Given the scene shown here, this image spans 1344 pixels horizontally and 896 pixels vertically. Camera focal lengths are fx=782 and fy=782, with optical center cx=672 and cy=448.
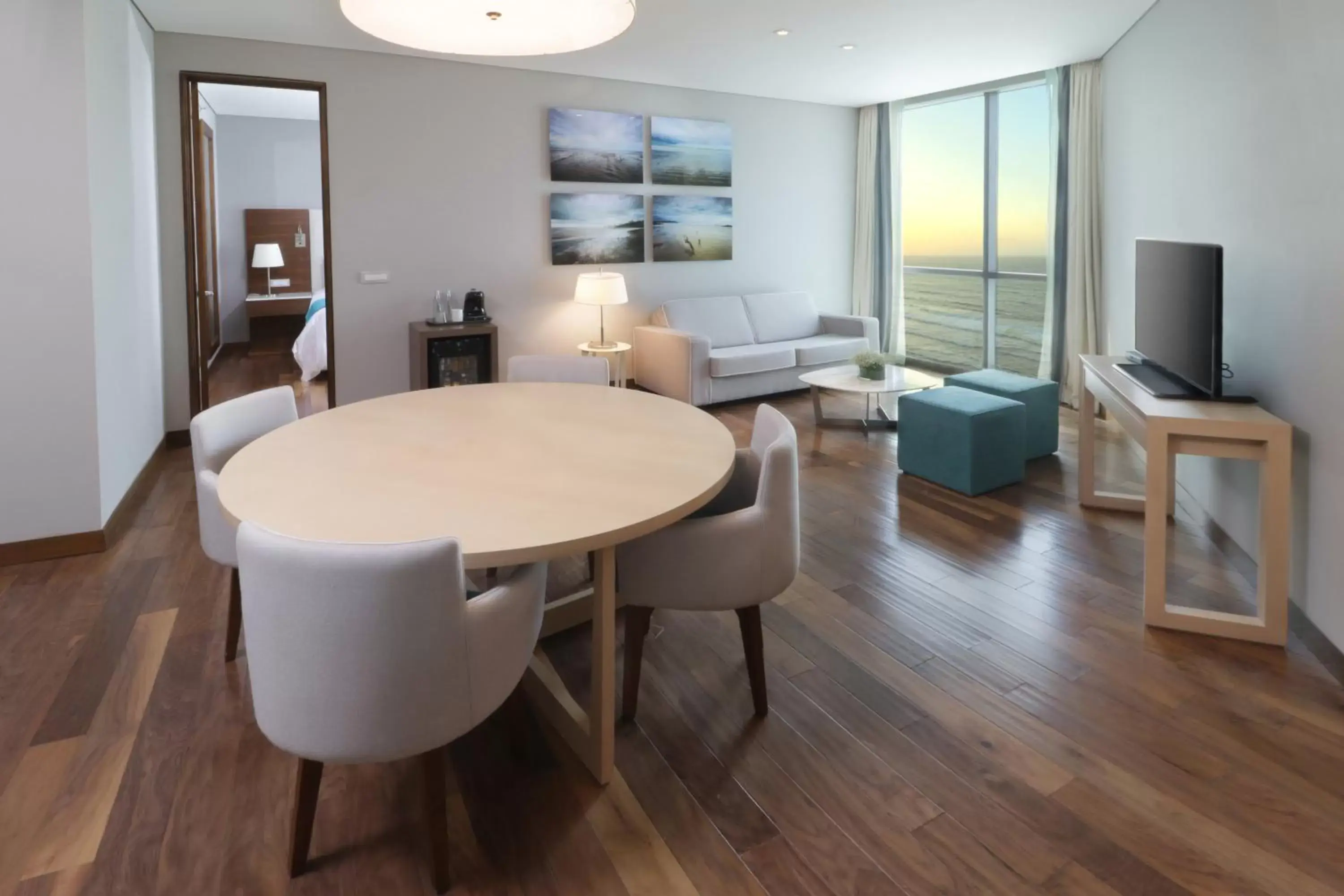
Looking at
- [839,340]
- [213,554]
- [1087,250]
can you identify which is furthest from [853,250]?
[213,554]

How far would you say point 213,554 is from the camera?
7.31 feet

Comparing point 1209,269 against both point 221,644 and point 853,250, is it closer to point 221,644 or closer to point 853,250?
point 221,644

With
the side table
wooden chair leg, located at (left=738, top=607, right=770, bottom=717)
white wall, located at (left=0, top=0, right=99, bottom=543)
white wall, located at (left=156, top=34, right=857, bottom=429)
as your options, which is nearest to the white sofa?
the side table

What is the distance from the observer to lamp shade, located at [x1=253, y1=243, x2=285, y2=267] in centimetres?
862

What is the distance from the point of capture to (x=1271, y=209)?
2828 mm

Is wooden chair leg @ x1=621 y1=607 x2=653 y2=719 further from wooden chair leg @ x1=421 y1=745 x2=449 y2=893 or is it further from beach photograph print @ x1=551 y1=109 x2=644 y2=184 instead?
beach photograph print @ x1=551 y1=109 x2=644 y2=184

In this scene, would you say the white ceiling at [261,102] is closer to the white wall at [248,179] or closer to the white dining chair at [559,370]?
the white wall at [248,179]

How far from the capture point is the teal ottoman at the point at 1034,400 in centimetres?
451

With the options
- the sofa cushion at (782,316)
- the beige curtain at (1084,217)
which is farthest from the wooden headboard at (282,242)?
the beige curtain at (1084,217)

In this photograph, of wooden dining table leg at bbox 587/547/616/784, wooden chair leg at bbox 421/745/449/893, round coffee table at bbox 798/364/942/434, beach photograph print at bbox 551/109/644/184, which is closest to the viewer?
wooden chair leg at bbox 421/745/449/893

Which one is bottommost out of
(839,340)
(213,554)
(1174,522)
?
(1174,522)

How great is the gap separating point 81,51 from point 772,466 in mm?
3236

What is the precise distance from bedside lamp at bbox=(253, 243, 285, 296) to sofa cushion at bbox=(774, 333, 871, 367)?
227 inches

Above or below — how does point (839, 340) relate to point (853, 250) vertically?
below
